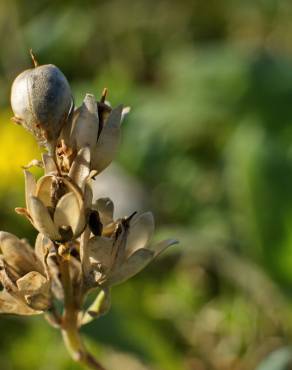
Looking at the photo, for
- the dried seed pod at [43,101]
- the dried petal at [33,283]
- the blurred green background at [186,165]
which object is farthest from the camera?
the blurred green background at [186,165]

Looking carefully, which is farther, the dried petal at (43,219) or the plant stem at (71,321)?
the plant stem at (71,321)

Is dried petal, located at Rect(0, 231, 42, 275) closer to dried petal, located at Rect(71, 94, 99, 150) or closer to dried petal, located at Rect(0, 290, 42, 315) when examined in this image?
dried petal, located at Rect(0, 290, 42, 315)

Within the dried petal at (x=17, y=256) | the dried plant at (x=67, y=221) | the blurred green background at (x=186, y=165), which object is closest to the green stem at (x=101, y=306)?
the dried plant at (x=67, y=221)

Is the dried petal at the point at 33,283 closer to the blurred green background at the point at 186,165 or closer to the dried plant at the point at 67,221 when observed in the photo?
the dried plant at the point at 67,221

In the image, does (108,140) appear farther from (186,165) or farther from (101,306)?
(186,165)

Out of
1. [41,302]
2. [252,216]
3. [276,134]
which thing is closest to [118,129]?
[41,302]

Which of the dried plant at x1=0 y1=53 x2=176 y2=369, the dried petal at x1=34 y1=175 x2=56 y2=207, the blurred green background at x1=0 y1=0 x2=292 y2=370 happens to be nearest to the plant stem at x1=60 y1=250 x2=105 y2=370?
the dried plant at x1=0 y1=53 x2=176 y2=369

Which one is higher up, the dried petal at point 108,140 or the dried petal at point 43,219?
the dried petal at point 108,140
